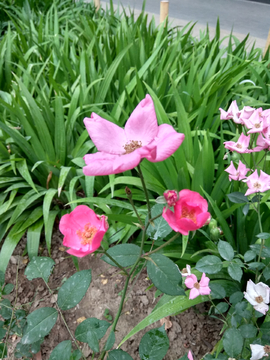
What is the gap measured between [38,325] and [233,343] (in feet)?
1.19

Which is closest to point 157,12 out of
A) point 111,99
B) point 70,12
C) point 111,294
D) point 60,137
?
point 70,12

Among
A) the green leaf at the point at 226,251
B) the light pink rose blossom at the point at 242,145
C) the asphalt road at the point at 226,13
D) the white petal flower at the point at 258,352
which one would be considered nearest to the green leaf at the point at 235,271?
the green leaf at the point at 226,251

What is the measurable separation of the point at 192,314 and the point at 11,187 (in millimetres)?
831

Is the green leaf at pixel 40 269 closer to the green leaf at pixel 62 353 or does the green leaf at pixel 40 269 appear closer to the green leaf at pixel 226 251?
the green leaf at pixel 62 353

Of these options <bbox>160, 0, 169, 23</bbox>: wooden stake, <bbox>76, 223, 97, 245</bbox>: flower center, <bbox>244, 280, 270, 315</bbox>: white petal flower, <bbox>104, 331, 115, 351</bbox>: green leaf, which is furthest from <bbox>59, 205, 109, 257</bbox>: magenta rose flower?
<bbox>160, 0, 169, 23</bbox>: wooden stake

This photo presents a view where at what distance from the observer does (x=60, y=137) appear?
121 centimetres

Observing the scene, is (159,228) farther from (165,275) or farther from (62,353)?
(62,353)

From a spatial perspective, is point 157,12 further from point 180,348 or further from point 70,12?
point 180,348

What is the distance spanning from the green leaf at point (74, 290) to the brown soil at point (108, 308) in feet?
1.18

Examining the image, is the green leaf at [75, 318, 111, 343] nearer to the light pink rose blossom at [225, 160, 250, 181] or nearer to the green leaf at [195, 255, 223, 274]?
the green leaf at [195, 255, 223, 274]

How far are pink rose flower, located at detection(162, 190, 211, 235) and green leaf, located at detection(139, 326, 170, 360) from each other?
236 millimetres

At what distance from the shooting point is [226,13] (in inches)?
188

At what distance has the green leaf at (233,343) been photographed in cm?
52

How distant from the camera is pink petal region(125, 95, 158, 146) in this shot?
39cm
